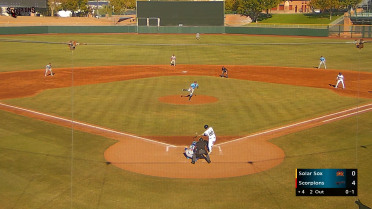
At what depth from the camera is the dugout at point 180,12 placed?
10619 cm

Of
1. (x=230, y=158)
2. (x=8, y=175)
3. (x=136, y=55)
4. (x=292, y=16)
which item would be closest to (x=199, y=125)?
(x=230, y=158)

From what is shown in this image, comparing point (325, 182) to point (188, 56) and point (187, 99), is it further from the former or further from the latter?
point (188, 56)

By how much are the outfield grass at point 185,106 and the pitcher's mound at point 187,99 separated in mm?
699

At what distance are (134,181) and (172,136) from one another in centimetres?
655

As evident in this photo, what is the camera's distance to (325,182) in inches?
439

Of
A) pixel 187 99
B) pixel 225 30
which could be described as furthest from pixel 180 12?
pixel 187 99

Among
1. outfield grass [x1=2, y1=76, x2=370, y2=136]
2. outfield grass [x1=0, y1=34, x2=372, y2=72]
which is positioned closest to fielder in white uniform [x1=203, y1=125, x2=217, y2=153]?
outfield grass [x1=2, y1=76, x2=370, y2=136]

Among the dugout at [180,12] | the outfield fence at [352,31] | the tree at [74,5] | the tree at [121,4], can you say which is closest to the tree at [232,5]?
the tree at [121,4]

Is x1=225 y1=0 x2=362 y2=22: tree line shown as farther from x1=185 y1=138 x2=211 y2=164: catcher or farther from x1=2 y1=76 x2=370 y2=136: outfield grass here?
x1=185 y1=138 x2=211 y2=164: catcher

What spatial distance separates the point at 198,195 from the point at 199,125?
10190 mm

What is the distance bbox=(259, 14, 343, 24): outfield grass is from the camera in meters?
121

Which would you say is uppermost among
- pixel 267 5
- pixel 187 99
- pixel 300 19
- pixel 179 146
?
pixel 267 5

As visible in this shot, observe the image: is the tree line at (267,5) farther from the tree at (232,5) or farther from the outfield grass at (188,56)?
the outfield grass at (188,56)

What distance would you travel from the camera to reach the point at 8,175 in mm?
17203
